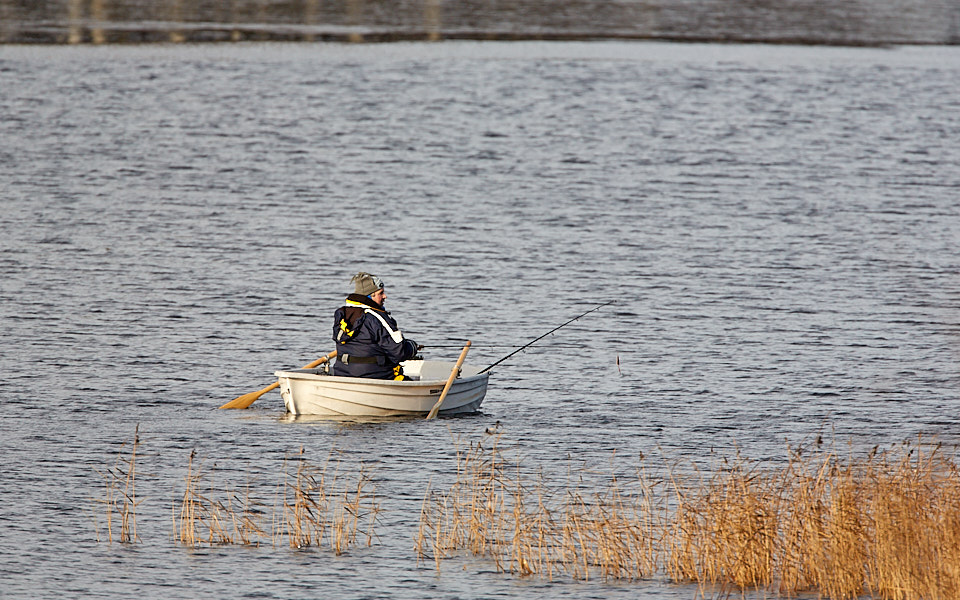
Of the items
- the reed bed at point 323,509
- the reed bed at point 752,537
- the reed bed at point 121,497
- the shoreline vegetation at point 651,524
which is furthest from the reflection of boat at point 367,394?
the reed bed at point 752,537

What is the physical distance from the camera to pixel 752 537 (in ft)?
39.0

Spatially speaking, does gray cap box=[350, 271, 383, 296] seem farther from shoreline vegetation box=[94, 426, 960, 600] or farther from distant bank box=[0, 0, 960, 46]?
distant bank box=[0, 0, 960, 46]

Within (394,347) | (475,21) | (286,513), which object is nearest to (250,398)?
(394,347)

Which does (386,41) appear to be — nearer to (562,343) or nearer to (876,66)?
(876,66)

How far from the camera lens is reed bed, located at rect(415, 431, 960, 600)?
1170cm

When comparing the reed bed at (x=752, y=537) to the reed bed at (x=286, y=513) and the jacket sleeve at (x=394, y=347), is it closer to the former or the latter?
the reed bed at (x=286, y=513)

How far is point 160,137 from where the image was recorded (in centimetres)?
4175

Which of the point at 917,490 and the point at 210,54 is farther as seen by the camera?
the point at 210,54

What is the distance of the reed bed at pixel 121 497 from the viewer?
13.5m

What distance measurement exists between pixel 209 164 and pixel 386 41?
20885 mm

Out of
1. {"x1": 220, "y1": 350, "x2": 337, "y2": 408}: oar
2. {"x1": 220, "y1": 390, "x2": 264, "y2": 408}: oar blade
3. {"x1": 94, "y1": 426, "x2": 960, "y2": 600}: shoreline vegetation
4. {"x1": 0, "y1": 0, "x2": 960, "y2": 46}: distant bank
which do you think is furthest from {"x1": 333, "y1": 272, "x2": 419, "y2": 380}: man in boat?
{"x1": 0, "y1": 0, "x2": 960, "y2": 46}: distant bank

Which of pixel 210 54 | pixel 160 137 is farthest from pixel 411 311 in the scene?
pixel 210 54

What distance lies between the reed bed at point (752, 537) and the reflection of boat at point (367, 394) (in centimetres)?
353

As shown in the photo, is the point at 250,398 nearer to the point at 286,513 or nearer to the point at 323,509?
the point at 323,509
